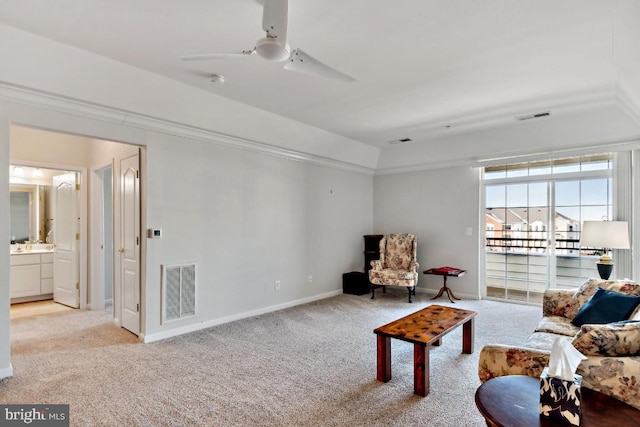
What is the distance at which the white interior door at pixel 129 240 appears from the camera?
12.7 feet

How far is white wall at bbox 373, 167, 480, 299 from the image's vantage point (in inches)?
227

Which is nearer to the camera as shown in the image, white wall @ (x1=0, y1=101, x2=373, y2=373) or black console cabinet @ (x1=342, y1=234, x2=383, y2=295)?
white wall @ (x1=0, y1=101, x2=373, y2=373)

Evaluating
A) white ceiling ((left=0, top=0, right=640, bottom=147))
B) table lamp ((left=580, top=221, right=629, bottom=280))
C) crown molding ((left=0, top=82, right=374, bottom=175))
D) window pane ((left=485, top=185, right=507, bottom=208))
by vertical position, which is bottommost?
table lamp ((left=580, top=221, right=629, bottom=280))

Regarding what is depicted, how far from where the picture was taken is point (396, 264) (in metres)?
6.17

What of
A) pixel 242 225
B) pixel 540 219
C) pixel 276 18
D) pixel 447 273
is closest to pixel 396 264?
pixel 447 273

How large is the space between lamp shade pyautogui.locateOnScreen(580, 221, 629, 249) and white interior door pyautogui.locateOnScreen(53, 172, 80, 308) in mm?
6890

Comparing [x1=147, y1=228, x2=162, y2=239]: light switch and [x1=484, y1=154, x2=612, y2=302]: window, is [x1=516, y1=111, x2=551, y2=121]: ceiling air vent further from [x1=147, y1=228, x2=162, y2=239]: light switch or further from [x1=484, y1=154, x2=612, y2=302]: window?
[x1=147, y1=228, x2=162, y2=239]: light switch

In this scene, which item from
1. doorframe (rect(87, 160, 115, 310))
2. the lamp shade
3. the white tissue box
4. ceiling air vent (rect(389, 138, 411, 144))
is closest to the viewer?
the white tissue box

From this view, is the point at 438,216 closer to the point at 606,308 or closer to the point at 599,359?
the point at 606,308

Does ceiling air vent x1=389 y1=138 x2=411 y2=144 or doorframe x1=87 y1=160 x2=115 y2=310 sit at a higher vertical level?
ceiling air vent x1=389 y1=138 x2=411 y2=144

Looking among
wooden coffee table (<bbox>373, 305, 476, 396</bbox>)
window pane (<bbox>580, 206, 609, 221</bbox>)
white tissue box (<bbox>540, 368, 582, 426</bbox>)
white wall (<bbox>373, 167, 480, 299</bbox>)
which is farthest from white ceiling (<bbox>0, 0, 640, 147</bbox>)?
wooden coffee table (<bbox>373, 305, 476, 396</bbox>)

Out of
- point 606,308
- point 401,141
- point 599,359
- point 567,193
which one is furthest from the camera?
point 401,141

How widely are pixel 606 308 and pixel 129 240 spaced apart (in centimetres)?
473

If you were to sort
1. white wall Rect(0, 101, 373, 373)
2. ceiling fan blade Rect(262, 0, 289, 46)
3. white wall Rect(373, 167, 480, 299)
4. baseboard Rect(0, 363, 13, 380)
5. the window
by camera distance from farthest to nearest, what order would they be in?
white wall Rect(373, 167, 480, 299) → the window → white wall Rect(0, 101, 373, 373) → baseboard Rect(0, 363, 13, 380) → ceiling fan blade Rect(262, 0, 289, 46)
